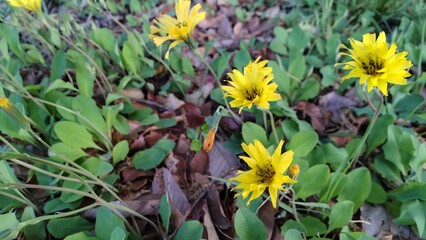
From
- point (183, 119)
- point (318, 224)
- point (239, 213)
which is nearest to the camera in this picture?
point (239, 213)

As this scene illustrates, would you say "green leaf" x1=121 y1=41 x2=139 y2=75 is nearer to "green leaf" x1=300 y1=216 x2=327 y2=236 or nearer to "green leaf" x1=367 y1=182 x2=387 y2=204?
"green leaf" x1=300 y1=216 x2=327 y2=236

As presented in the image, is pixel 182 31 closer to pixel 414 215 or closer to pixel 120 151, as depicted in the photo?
pixel 120 151

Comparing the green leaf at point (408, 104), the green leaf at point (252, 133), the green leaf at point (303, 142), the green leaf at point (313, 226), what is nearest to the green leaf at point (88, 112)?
the green leaf at point (252, 133)

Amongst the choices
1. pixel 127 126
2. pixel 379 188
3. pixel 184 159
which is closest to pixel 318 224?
pixel 379 188

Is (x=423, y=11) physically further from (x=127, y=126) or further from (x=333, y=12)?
(x=127, y=126)

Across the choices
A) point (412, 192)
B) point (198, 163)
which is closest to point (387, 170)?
point (412, 192)
